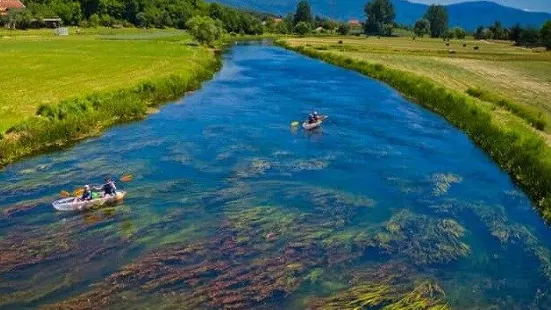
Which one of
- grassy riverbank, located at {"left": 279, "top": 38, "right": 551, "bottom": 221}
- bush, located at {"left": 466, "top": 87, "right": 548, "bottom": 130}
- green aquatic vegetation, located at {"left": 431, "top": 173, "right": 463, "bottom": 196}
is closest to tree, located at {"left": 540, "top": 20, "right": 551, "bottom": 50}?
grassy riverbank, located at {"left": 279, "top": 38, "right": 551, "bottom": 221}

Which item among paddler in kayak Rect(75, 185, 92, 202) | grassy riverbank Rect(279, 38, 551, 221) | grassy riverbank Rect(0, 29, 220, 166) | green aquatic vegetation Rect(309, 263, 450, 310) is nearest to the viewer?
green aquatic vegetation Rect(309, 263, 450, 310)

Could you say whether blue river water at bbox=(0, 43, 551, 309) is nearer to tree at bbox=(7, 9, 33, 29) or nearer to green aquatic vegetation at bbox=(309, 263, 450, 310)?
green aquatic vegetation at bbox=(309, 263, 450, 310)

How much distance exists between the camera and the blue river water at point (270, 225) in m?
19.1

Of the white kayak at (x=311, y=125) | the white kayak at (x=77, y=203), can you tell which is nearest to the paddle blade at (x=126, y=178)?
the white kayak at (x=77, y=203)

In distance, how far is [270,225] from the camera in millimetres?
24641

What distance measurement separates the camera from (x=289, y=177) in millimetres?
31594

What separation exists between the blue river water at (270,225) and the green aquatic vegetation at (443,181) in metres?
0.14

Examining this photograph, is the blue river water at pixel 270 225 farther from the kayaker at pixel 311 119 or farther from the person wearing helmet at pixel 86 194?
the kayaker at pixel 311 119

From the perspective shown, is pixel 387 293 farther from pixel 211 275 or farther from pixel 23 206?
pixel 23 206

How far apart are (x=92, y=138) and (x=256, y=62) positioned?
197 ft

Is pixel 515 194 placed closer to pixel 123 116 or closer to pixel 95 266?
pixel 95 266

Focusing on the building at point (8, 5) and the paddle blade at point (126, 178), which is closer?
the paddle blade at point (126, 178)

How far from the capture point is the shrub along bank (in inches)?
1385

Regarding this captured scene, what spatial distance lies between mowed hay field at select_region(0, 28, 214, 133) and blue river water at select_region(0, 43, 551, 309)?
10.5m
